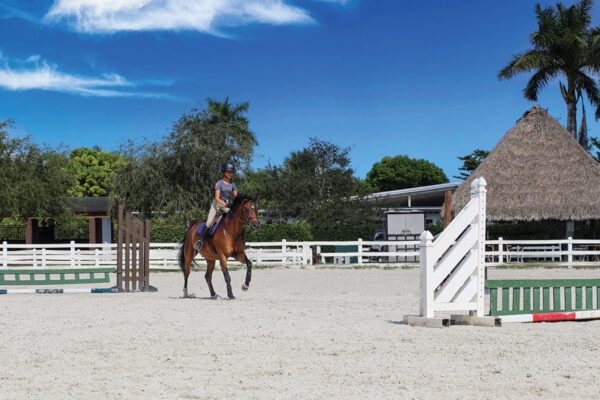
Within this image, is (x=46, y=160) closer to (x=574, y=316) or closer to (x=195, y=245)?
(x=195, y=245)

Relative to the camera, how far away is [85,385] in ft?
16.9

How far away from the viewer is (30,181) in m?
32.9

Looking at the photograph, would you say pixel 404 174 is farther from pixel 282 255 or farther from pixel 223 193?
pixel 223 193

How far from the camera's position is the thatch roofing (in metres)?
29.3

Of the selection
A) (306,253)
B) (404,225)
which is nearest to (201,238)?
(306,253)

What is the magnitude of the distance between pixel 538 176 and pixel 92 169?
55.2 metres

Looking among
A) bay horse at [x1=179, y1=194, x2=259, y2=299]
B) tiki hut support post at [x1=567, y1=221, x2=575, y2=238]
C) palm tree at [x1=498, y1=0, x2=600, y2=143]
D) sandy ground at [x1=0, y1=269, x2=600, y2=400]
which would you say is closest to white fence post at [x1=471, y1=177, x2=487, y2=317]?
sandy ground at [x1=0, y1=269, x2=600, y2=400]

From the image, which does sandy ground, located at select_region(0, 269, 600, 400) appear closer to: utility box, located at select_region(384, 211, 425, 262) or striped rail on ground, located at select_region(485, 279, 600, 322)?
striped rail on ground, located at select_region(485, 279, 600, 322)

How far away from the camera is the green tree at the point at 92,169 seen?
234ft

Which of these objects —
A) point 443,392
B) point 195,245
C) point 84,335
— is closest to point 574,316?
point 443,392

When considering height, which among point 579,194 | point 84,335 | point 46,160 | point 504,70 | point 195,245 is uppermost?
point 504,70

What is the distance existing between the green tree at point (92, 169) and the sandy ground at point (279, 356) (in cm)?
6407

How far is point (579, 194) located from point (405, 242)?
8.83 m

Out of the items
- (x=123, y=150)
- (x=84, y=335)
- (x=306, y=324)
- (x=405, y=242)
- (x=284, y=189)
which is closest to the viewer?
(x=84, y=335)
